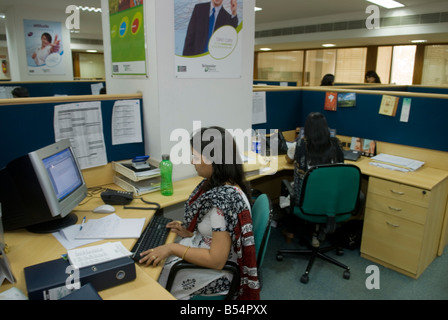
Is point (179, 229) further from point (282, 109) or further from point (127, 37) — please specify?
point (282, 109)

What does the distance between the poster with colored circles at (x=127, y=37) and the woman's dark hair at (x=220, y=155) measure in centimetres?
91

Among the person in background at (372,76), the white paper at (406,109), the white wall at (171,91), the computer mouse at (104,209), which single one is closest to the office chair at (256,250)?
the computer mouse at (104,209)

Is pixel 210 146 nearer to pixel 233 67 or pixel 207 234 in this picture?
pixel 207 234

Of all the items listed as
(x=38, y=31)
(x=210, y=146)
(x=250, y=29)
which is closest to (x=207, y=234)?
(x=210, y=146)

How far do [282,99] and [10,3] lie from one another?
5837 mm

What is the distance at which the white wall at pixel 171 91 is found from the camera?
6.86 feet

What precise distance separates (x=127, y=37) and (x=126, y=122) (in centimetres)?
58

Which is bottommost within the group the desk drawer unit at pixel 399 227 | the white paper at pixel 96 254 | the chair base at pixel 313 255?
the chair base at pixel 313 255

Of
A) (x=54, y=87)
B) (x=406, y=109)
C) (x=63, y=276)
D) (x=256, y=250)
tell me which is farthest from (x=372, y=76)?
(x=63, y=276)

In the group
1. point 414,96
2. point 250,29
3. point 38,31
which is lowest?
point 414,96

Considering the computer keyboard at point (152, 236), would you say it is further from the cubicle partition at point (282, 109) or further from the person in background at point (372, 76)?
the person in background at point (372, 76)

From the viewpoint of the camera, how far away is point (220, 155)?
1.53m

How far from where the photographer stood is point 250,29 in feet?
8.30

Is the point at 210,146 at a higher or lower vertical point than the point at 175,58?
lower
